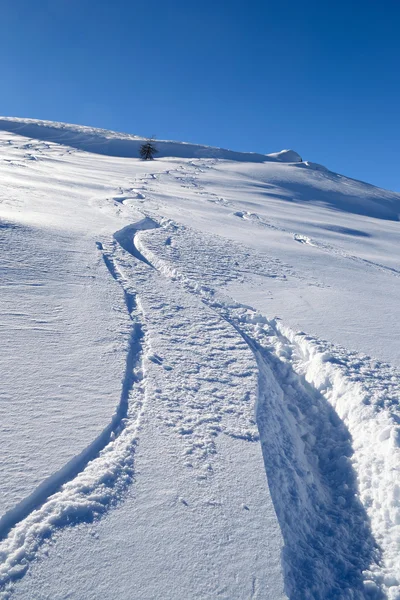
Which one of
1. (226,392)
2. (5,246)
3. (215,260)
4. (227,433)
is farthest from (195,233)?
(227,433)

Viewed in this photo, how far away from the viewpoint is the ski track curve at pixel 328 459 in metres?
2.45

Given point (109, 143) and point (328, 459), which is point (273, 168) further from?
point (328, 459)

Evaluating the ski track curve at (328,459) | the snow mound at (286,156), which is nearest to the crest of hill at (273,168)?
the snow mound at (286,156)

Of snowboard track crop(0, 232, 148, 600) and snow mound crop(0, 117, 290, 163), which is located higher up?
snow mound crop(0, 117, 290, 163)

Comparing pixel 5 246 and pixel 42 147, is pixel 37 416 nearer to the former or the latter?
pixel 5 246

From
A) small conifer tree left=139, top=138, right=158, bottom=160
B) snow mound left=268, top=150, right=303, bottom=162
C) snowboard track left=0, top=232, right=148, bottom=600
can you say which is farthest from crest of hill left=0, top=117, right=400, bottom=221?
snowboard track left=0, top=232, right=148, bottom=600

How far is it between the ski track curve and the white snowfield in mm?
13

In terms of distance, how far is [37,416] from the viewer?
287cm

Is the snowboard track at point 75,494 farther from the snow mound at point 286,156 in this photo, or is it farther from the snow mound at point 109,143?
the snow mound at point 286,156

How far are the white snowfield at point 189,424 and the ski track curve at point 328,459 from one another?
0.5 inches

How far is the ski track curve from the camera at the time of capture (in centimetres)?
245

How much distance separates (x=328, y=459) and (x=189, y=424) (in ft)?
4.11

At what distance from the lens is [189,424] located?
3.15m

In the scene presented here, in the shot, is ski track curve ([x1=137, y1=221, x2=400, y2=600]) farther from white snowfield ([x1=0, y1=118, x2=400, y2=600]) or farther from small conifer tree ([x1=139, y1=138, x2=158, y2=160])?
small conifer tree ([x1=139, y1=138, x2=158, y2=160])
